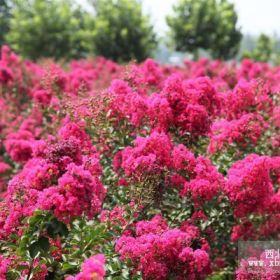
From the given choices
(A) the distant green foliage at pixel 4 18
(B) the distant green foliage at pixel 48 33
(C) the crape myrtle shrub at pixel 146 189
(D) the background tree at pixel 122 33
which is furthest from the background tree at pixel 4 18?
(C) the crape myrtle shrub at pixel 146 189

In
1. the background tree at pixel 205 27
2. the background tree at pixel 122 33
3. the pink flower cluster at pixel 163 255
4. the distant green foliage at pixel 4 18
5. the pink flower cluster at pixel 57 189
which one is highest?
the distant green foliage at pixel 4 18

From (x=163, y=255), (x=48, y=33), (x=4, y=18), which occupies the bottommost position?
(x=163, y=255)

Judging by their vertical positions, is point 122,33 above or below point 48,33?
below

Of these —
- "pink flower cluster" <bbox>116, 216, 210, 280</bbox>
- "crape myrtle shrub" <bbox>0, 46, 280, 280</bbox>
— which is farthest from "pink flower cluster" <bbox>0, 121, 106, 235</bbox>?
"pink flower cluster" <bbox>116, 216, 210, 280</bbox>

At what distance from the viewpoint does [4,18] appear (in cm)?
3284

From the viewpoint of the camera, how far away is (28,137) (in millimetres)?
5973

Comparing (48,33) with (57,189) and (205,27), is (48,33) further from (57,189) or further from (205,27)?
(57,189)

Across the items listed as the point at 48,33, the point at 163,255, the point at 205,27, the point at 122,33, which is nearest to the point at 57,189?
the point at 163,255

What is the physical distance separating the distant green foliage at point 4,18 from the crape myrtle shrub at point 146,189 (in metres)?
27.1

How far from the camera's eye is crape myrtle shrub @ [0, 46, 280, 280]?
310cm

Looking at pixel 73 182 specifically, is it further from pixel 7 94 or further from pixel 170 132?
pixel 7 94

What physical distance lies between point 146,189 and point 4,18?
31.4 meters

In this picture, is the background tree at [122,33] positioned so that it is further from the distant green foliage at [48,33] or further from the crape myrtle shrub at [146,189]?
the crape myrtle shrub at [146,189]

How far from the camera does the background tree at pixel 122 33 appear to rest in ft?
65.8
